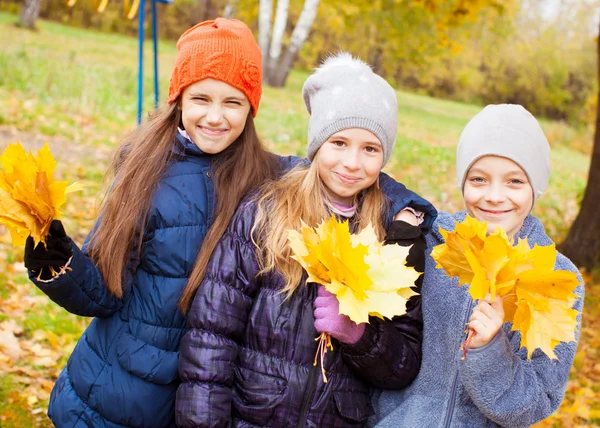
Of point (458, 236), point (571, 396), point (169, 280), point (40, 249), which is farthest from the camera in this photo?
point (571, 396)

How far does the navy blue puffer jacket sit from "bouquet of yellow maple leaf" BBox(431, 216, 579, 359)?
57cm

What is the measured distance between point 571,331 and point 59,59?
47.5 ft

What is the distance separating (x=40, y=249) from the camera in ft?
6.57

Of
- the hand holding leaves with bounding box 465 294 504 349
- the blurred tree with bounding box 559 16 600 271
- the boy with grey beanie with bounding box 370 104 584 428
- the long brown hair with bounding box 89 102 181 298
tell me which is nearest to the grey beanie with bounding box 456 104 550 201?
the boy with grey beanie with bounding box 370 104 584 428

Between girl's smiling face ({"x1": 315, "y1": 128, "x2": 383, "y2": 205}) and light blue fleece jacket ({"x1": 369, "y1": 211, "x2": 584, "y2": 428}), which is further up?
girl's smiling face ({"x1": 315, "y1": 128, "x2": 383, "y2": 205})

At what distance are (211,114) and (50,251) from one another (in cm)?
73

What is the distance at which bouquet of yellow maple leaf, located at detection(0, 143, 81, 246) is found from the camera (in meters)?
1.82

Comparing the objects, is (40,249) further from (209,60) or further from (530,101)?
(530,101)

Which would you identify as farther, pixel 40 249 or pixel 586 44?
pixel 586 44

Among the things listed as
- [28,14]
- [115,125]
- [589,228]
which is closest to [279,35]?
[28,14]

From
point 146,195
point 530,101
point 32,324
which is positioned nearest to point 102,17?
point 530,101

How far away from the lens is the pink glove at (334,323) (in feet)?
6.54

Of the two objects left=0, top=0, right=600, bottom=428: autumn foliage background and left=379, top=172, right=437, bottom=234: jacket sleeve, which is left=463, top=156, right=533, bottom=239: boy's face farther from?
left=0, top=0, right=600, bottom=428: autumn foliage background

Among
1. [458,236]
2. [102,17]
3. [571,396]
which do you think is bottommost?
[571,396]
